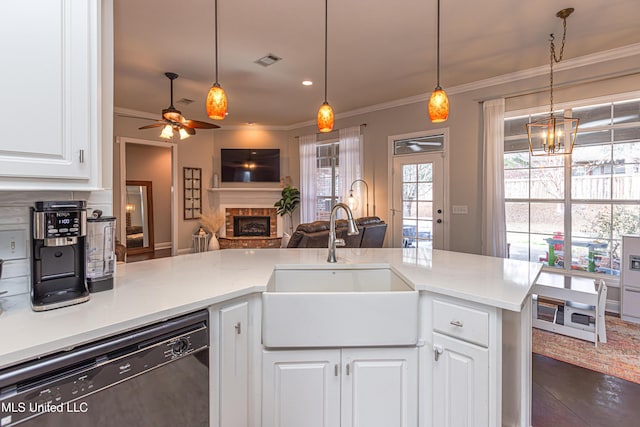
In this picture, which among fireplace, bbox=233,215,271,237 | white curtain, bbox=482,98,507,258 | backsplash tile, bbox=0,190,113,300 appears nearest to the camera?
backsplash tile, bbox=0,190,113,300

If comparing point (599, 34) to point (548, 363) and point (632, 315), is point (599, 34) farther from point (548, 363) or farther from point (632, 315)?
point (548, 363)

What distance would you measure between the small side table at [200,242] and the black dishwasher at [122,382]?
19.7 ft

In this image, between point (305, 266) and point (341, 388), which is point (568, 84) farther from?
point (341, 388)

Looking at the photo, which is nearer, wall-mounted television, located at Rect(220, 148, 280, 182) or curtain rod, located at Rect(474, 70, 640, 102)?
curtain rod, located at Rect(474, 70, 640, 102)

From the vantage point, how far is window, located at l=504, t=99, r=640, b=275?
3.63 meters

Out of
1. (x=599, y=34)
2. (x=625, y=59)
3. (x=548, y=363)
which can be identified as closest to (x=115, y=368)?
(x=548, y=363)

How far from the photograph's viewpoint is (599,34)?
3201 millimetres

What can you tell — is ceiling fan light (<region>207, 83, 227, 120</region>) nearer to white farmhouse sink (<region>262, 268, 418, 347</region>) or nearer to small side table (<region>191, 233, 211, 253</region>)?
white farmhouse sink (<region>262, 268, 418, 347</region>)

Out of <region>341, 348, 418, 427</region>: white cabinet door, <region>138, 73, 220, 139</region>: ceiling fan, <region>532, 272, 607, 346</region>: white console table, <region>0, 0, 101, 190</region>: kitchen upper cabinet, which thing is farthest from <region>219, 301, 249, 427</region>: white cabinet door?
<region>138, 73, 220, 139</region>: ceiling fan

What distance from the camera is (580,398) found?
2090mm

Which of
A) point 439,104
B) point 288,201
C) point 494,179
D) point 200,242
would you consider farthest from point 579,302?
point 200,242

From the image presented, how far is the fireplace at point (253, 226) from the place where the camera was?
24.1 feet

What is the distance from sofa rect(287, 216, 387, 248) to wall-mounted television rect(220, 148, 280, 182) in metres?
3.20

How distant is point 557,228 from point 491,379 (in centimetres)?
358
